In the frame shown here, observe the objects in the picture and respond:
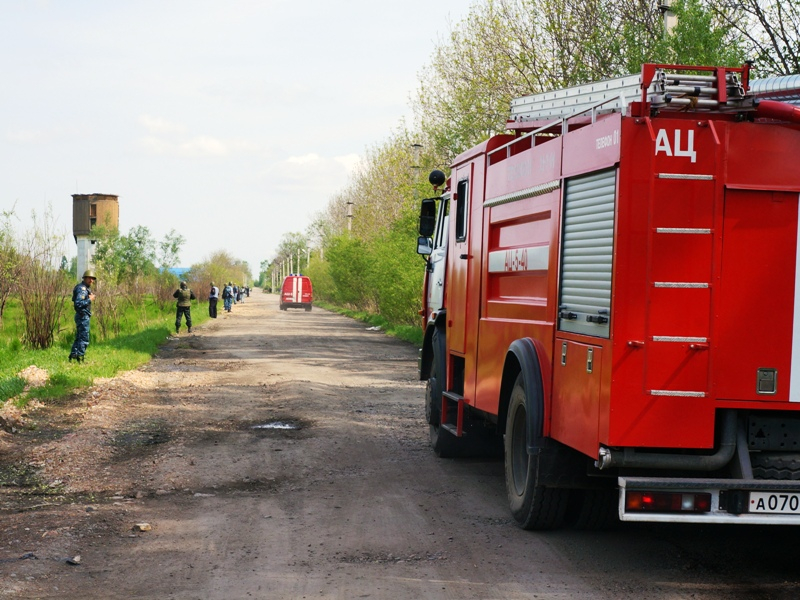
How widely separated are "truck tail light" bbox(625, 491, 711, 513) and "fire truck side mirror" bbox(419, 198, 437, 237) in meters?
5.88

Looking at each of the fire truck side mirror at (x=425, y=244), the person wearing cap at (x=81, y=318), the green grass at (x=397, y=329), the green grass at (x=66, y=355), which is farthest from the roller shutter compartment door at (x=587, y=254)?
the green grass at (x=397, y=329)

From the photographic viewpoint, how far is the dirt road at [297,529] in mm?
5570

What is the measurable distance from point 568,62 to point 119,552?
19.2 meters

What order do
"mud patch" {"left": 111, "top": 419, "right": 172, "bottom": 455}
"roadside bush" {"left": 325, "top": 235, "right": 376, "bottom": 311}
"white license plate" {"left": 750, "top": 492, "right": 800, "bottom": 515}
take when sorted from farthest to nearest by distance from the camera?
1. "roadside bush" {"left": 325, "top": 235, "right": 376, "bottom": 311}
2. "mud patch" {"left": 111, "top": 419, "right": 172, "bottom": 455}
3. "white license plate" {"left": 750, "top": 492, "right": 800, "bottom": 515}

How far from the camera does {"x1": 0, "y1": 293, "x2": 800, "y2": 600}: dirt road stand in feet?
18.3

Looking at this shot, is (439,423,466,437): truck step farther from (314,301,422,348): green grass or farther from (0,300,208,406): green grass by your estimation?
(314,301,422,348): green grass

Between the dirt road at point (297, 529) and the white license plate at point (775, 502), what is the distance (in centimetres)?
49

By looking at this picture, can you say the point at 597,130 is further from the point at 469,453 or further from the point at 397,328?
the point at 397,328

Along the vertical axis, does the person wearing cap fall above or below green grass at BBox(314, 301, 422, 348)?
above

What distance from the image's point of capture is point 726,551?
6.41 m

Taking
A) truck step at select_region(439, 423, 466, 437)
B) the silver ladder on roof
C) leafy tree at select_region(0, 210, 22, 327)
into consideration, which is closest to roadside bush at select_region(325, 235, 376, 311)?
leafy tree at select_region(0, 210, 22, 327)

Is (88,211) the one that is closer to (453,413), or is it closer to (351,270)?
(351,270)

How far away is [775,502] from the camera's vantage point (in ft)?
17.5

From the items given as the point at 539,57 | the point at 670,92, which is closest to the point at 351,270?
the point at 539,57
